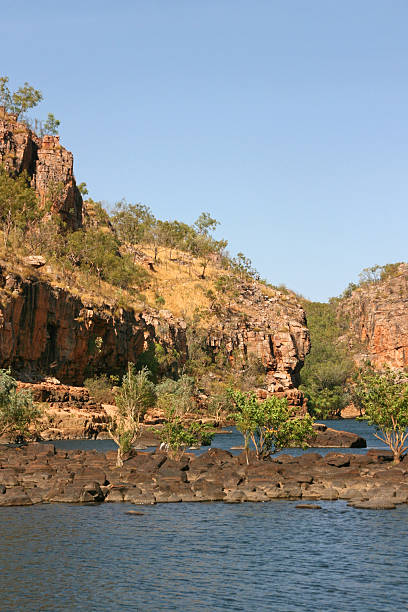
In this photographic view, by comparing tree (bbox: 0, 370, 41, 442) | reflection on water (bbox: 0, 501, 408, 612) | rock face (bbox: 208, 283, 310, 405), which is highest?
rock face (bbox: 208, 283, 310, 405)

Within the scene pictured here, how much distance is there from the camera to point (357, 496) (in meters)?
36.0

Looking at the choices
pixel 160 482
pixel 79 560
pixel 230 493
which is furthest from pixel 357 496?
pixel 79 560

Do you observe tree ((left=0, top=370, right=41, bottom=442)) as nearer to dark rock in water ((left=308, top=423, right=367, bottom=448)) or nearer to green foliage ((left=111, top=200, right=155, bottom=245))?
dark rock in water ((left=308, top=423, right=367, bottom=448))

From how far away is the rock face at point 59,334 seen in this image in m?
81.3

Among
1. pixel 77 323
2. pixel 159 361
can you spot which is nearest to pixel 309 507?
pixel 77 323

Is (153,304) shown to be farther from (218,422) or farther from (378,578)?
(378,578)

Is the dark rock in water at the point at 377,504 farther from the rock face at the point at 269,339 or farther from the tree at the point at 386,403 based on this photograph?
the rock face at the point at 269,339

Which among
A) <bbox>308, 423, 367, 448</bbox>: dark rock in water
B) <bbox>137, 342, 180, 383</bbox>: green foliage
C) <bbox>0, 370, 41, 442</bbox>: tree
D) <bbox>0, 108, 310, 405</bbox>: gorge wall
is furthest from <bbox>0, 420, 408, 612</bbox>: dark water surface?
<bbox>137, 342, 180, 383</bbox>: green foliage

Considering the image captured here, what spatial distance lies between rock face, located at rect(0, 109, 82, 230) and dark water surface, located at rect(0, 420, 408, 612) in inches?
3810

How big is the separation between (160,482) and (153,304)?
4156 inches

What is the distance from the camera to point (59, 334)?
9056 cm

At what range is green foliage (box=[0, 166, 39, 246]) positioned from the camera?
10703cm

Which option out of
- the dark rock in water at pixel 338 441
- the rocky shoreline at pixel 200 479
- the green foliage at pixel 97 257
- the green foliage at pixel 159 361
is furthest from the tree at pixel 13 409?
the green foliage at pixel 97 257

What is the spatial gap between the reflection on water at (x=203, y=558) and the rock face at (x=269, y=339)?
100 m
